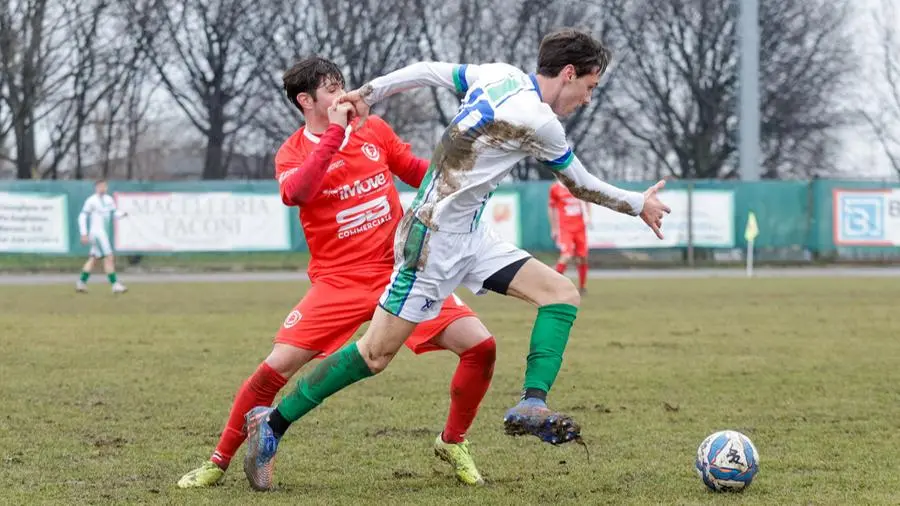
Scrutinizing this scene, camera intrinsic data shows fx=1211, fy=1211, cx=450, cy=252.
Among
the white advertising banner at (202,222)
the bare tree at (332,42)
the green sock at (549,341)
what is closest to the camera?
the green sock at (549,341)

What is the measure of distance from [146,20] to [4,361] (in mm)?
31654

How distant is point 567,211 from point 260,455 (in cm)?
1513

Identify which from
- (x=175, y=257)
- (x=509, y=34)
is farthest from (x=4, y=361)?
(x=509, y=34)

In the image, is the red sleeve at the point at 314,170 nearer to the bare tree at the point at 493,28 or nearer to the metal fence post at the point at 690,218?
the metal fence post at the point at 690,218

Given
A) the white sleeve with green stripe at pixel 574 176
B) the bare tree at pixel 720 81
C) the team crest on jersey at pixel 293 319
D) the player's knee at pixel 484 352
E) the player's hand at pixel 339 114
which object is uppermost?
the bare tree at pixel 720 81

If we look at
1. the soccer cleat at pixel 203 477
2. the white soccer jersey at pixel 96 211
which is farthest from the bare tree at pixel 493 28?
the soccer cleat at pixel 203 477

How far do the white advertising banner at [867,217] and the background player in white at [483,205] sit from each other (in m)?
27.4

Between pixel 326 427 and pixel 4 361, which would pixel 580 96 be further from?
pixel 4 361

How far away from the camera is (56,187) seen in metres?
28.9

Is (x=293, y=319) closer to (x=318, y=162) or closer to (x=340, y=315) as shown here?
(x=340, y=315)

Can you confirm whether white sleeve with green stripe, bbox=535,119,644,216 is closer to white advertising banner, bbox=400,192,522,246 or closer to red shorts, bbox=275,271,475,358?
red shorts, bbox=275,271,475,358

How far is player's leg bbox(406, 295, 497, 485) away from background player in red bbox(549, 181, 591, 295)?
13.9m

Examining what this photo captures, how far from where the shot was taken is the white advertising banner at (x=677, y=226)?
2981 centimetres

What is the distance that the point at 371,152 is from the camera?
5.71m
